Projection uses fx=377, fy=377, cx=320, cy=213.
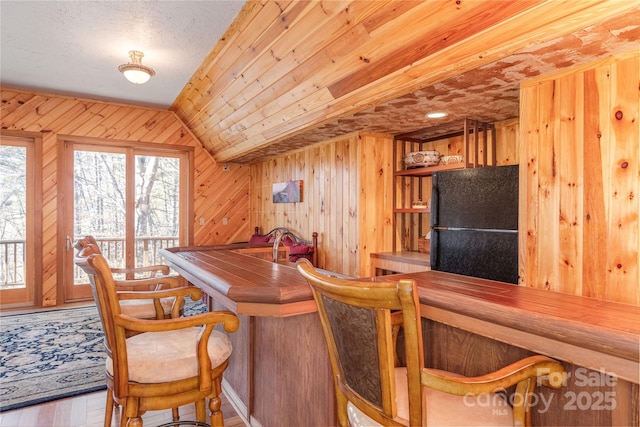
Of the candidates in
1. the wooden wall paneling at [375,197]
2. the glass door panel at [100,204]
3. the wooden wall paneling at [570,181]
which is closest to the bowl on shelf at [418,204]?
the wooden wall paneling at [375,197]

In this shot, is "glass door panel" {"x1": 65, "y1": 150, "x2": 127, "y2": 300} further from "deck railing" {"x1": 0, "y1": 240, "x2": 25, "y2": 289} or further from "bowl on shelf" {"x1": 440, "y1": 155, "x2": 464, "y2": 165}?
"bowl on shelf" {"x1": 440, "y1": 155, "x2": 464, "y2": 165}

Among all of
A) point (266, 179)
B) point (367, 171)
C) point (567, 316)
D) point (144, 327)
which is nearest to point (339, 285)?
point (567, 316)

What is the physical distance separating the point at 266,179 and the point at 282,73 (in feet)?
10.2

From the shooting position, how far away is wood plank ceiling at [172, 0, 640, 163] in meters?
1.73

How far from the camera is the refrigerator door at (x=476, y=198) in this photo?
2.55m

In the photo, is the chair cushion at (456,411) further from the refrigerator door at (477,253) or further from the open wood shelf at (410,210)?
the open wood shelf at (410,210)

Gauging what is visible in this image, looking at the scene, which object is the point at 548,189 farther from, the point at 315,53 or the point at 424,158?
the point at 315,53

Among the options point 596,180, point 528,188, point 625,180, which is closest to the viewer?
point 625,180

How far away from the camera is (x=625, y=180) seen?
1.90 m

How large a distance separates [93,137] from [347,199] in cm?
379

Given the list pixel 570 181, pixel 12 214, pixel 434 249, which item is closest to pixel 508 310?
pixel 570 181

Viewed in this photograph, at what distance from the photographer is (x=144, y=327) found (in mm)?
1504

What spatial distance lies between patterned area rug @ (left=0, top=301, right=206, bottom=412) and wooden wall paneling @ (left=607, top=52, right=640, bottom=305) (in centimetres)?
342

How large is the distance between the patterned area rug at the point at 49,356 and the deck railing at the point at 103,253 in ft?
2.20
